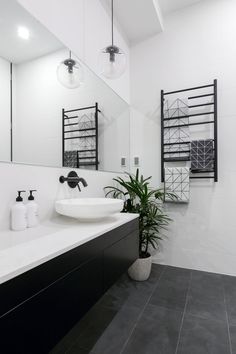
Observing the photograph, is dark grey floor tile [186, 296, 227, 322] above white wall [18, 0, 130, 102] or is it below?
below

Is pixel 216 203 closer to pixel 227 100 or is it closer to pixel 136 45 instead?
pixel 227 100

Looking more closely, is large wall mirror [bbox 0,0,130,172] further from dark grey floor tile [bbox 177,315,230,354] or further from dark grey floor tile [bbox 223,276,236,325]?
dark grey floor tile [bbox 223,276,236,325]

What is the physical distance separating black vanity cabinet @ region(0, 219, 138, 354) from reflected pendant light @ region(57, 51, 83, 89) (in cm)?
118

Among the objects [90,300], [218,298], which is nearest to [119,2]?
[90,300]

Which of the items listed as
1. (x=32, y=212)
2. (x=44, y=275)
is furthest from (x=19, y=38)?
(x=44, y=275)

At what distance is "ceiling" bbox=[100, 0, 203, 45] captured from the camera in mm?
2211

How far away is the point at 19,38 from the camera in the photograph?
1.28 meters

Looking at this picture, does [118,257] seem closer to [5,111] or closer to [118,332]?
[118,332]

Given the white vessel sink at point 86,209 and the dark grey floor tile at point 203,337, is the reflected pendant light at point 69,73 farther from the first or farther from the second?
the dark grey floor tile at point 203,337

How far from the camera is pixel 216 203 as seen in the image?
2.29 m

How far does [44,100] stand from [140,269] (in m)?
1.75

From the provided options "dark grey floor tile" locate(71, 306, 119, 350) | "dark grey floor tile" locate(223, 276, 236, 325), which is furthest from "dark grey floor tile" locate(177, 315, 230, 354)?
"dark grey floor tile" locate(71, 306, 119, 350)

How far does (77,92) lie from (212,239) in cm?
203

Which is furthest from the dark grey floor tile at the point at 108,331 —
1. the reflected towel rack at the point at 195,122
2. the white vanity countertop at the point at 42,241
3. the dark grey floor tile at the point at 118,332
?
the reflected towel rack at the point at 195,122
